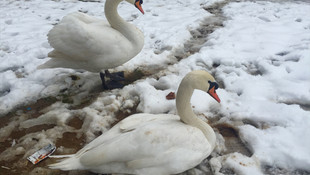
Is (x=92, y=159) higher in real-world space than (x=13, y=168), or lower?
higher

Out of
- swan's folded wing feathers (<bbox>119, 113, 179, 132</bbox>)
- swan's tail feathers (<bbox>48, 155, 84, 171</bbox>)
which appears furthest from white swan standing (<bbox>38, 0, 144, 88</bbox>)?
swan's tail feathers (<bbox>48, 155, 84, 171</bbox>)

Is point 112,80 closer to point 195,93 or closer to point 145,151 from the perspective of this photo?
point 195,93

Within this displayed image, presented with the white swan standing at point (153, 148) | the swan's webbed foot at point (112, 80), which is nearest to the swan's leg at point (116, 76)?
the swan's webbed foot at point (112, 80)

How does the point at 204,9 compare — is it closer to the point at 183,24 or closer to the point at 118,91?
the point at 183,24

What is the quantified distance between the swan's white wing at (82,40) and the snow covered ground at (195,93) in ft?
2.29

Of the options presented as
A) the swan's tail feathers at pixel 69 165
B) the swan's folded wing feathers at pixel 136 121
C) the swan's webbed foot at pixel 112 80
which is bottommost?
the swan's webbed foot at pixel 112 80

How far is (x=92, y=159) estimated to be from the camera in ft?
7.63

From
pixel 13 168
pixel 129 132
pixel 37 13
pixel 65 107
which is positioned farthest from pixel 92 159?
pixel 37 13

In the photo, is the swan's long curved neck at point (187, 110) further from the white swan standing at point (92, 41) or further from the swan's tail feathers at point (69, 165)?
the white swan standing at point (92, 41)

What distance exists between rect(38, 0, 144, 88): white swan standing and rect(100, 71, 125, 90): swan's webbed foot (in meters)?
0.34

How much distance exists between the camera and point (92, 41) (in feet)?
11.5

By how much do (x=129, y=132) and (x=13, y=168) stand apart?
1.40 m

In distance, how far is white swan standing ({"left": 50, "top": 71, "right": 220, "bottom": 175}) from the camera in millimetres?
2322

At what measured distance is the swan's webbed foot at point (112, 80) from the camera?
4.12 m
